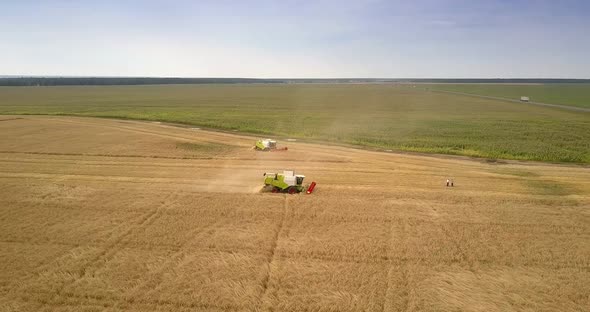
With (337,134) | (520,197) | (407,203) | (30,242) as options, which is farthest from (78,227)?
(337,134)

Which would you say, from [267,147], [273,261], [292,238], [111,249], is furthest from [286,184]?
[267,147]

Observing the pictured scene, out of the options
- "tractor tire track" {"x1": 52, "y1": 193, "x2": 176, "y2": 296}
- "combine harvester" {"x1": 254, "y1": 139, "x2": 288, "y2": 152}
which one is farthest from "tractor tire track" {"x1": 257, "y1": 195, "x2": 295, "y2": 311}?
"combine harvester" {"x1": 254, "y1": 139, "x2": 288, "y2": 152}

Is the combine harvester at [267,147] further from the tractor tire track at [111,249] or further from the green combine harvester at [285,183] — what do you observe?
the tractor tire track at [111,249]

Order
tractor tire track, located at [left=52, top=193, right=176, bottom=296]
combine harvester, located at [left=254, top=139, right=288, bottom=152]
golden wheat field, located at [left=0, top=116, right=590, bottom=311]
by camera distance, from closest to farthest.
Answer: golden wheat field, located at [left=0, top=116, right=590, bottom=311]
tractor tire track, located at [left=52, top=193, right=176, bottom=296]
combine harvester, located at [left=254, top=139, right=288, bottom=152]

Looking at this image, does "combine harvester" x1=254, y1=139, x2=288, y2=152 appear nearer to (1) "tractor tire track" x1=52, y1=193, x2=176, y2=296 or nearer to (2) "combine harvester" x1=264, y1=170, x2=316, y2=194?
(2) "combine harvester" x1=264, y1=170, x2=316, y2=194

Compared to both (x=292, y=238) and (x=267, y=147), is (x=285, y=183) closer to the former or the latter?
(x=292, y=238)

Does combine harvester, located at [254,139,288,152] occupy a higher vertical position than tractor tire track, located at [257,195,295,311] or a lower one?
higher

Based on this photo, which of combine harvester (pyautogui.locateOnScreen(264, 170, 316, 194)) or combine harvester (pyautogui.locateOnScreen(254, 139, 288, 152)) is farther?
combine harvester (pyautogui.locateOnScreen(254, 139, 288, 152))

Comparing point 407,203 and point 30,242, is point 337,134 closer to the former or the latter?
point 407,203

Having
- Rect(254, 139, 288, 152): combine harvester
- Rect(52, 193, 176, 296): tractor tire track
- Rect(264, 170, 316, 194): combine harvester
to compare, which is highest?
Rect(254, 139, 288, 152): combine harvester

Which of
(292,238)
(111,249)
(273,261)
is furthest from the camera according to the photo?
(292,238)
